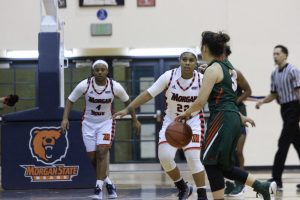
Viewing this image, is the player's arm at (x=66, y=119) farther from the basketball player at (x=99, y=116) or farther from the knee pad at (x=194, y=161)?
the knee pad at (x=194, y=161)

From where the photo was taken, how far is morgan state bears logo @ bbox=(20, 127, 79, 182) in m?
11.0

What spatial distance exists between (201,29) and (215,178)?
347 inches

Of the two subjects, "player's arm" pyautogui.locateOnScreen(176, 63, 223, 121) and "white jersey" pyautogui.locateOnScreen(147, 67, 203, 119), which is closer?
"player's arm" pyautogui.locateOnScreen(176, 63, 223, 121)

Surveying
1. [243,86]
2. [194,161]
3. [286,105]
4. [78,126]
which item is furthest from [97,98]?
[286,105]

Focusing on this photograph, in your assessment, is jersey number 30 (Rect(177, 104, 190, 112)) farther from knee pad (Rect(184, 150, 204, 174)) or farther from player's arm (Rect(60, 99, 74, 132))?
player's arm (Rect(60, 99, 74, 132))

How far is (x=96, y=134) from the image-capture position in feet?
33.0

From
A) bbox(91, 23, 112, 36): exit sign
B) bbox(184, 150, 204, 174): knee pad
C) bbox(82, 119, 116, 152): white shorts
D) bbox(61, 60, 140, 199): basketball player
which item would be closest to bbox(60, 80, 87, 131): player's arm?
bbox(61, 60, 140, 199): basketball player

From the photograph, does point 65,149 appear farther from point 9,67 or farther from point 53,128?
point 9,67

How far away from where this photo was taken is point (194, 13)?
50.8 feet

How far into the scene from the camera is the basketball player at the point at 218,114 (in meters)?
6.87

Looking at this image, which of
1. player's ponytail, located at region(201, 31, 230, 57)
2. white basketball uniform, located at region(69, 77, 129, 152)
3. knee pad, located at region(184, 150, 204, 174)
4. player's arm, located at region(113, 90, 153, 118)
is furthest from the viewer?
white basketball uniform, located at region(69, 77, 129, 152)

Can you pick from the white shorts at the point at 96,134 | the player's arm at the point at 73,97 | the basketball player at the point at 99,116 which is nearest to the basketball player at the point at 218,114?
the basketball player at the point at 99,116

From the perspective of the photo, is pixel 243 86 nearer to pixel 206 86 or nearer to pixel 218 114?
pixel 218 114

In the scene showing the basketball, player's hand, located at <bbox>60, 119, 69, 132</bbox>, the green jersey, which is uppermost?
the green jersey
